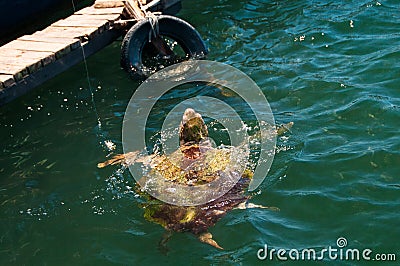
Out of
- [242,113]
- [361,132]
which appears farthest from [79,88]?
[361,132]

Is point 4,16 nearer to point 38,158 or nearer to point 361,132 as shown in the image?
point 38,158

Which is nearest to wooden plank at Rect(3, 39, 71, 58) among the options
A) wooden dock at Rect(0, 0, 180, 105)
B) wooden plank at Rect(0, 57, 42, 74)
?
wooden dock at Rect(0, 0, 180, 105)

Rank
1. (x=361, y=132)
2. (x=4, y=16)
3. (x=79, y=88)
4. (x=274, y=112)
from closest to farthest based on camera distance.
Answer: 1. (x=361, y=132)
2. (x=274, y=112)
3. (x=79, y=88)
4. (x=4, y=16)

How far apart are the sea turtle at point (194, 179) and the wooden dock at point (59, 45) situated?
2517 millimetres

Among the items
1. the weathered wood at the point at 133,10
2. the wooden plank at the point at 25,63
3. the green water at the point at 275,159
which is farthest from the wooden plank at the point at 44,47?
the weathered wood at the point at 133,10

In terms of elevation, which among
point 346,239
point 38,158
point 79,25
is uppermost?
point 79,25

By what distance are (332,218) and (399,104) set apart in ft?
8.52

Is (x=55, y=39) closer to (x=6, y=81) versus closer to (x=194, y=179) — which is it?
(x=6, y=81)

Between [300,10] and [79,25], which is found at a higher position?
[79,25]

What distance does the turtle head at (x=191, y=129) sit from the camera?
21.7 feet

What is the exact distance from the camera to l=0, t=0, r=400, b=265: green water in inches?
231

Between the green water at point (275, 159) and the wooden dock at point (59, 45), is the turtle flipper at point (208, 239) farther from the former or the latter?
the wooden dock at point (59, 45)

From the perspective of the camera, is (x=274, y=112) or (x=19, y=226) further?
(x=274, y=112)

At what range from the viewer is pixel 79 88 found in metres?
9.44
